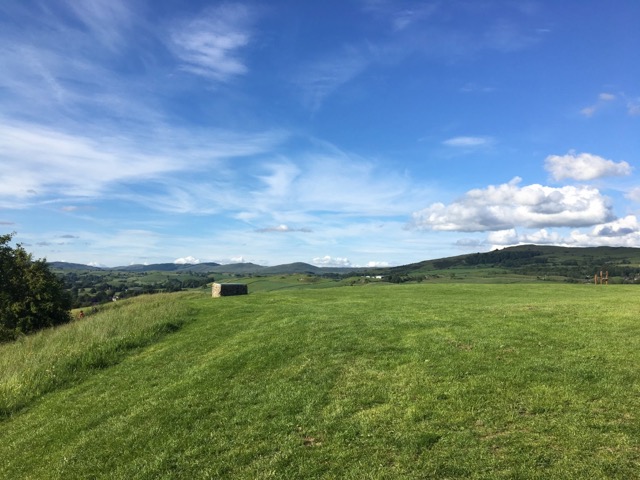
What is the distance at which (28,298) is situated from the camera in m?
33.9

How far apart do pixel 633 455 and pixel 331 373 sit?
25.5 feet

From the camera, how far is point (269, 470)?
8.40 meters

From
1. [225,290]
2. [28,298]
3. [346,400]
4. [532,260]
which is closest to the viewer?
[346,400]

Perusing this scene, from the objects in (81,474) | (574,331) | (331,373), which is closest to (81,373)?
(81,474)

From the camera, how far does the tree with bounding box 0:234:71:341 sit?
3322 cm

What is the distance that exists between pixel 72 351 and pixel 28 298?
18.6m

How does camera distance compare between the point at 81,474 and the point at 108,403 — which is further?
the point at 108,403

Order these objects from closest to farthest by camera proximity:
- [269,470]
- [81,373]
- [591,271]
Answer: [269,470]
[81,373]
[591,271]

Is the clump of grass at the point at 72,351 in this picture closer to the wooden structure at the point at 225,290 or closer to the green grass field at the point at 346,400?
the green grass field at the point at 346,400

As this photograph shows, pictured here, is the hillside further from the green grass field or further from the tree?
the green grass field

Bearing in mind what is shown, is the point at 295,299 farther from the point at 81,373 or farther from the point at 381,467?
the point at 381,467

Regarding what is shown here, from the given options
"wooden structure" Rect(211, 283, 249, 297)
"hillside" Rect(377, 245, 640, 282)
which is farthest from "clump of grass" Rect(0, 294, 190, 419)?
"hillside" Rect(377, 245, 640, 282)

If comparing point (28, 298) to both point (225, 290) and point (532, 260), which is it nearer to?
point (225, 290)

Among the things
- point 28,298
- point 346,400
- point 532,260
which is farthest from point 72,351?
point 532,260
